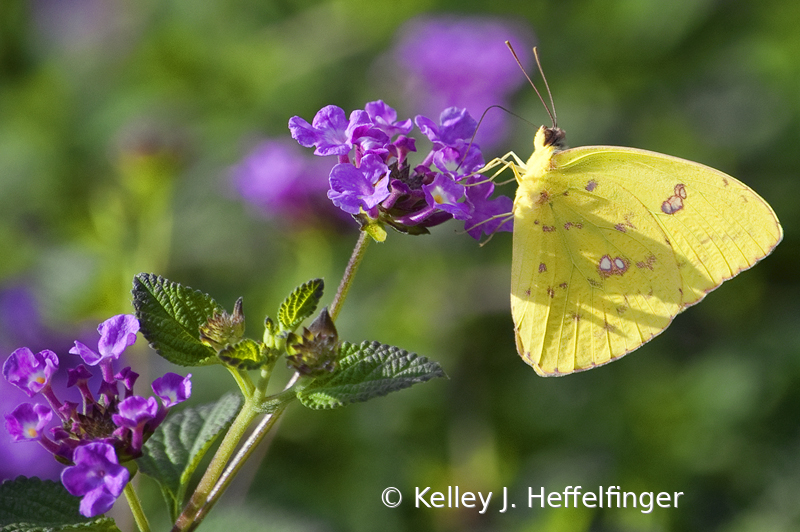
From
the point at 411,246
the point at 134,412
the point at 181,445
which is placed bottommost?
the point at 181,445

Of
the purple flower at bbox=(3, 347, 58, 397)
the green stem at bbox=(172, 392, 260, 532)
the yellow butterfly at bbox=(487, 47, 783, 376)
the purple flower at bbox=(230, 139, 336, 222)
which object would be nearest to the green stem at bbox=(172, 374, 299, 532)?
the green stem at bbox=(172, 392, 260, 532)

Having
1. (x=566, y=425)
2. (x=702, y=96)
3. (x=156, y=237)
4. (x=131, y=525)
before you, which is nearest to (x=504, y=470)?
(x=566, y=425)

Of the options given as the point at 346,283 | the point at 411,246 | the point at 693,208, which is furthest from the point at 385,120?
the point at 411,246

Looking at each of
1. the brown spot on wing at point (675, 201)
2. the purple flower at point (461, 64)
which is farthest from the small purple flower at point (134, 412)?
the purple flower at point (461, 64)

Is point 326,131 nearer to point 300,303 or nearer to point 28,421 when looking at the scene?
point 300,303

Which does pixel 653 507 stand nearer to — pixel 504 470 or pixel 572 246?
pixel 504 470

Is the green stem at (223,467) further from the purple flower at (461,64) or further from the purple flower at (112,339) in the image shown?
the purple flower at (461,64)
